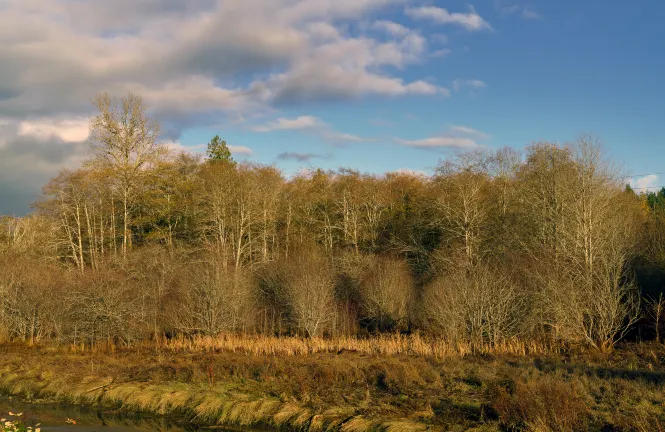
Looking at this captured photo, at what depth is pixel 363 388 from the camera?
17.1 metres

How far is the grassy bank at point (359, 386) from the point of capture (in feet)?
44.5

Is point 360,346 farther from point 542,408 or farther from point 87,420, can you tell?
point 542,408

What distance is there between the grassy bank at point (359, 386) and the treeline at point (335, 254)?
7.54 feet

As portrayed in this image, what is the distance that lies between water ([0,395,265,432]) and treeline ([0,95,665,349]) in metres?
7.53

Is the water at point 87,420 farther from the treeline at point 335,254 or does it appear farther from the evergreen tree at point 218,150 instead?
the evergreen tree at point 218,150

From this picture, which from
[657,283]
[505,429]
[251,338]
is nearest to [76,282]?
[251,338]

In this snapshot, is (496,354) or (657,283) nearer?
(496,354)

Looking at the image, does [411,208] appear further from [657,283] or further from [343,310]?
[657,283]

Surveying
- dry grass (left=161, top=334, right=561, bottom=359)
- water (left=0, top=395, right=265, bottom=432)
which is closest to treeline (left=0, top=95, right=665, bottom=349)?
dry grass (left=161, top=334, right=561, bottom=359)

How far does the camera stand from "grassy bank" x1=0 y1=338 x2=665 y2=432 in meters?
13.6

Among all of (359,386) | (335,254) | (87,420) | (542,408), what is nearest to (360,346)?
(359,386)

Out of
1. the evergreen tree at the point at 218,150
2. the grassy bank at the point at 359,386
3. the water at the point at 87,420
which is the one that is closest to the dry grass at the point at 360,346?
the grassy bank at the point at 359,386

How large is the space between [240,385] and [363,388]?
13.5 ft

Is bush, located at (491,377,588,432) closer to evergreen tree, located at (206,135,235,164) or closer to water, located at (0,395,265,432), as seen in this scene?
water, located at (0,395,265,432)
